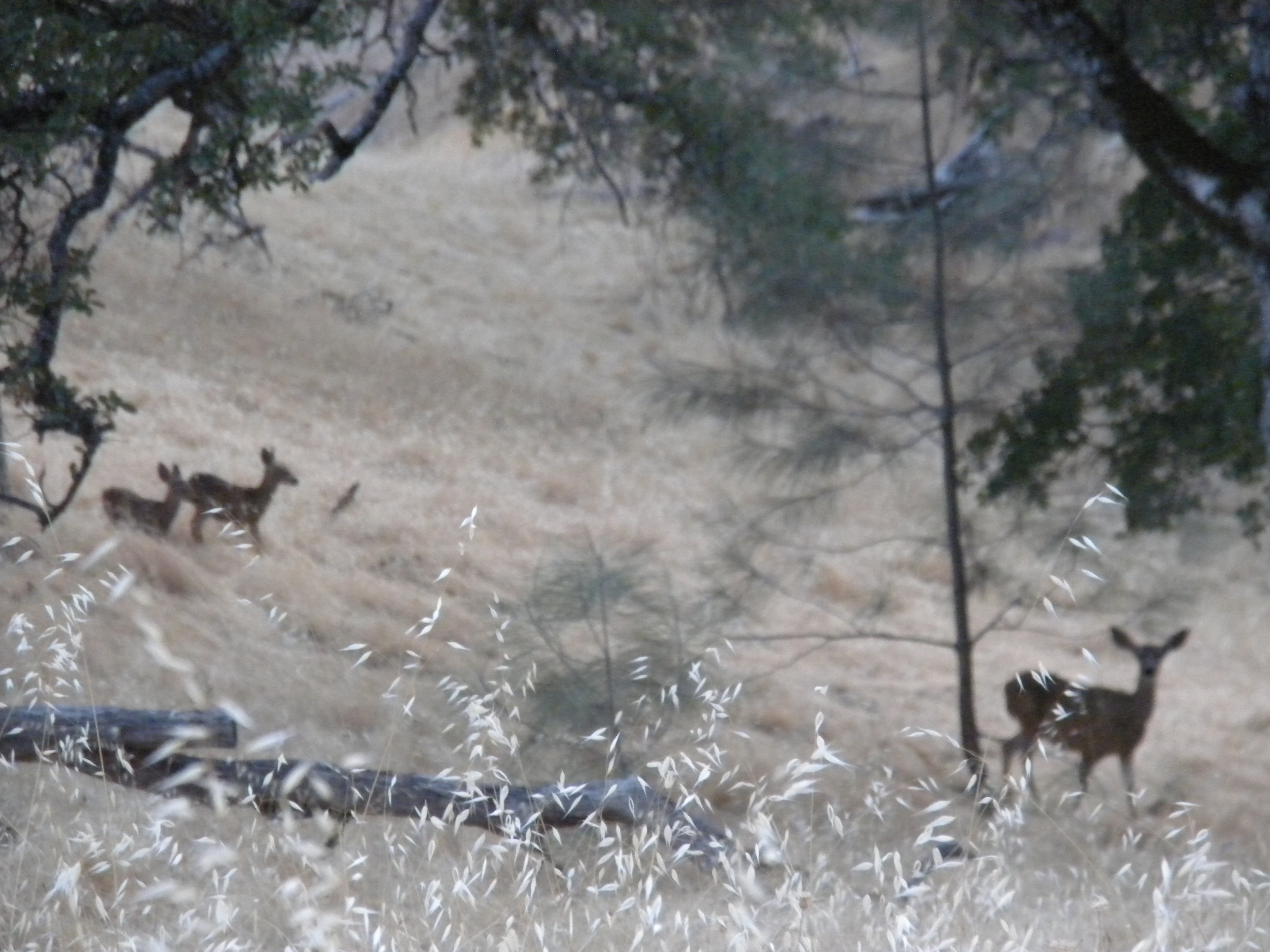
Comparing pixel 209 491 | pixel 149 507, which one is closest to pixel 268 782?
pixel 209 491

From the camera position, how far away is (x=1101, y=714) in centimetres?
899

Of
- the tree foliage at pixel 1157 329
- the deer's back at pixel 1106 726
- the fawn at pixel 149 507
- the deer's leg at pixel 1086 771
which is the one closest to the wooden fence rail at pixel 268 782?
the deer's leg at pixel 1086 771

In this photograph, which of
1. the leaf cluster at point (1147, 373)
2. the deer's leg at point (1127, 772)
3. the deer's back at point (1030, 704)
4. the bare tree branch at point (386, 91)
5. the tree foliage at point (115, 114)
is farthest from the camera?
the leaf cluster at point (1147, 373)

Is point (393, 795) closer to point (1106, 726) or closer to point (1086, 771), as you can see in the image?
point (1086, 771)

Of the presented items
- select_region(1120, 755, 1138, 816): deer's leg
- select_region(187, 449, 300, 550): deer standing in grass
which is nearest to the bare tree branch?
select_region(187, 449, 300, 550): deer standing in grass

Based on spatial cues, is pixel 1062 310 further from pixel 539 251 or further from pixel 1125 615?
pixel 539 251

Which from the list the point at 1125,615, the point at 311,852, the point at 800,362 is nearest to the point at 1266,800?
the point at 1125,615

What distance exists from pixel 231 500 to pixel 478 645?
2.05 m

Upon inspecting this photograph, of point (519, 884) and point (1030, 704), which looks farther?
point (1030, 704)

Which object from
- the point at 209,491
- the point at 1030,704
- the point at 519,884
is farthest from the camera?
the point at 209,491

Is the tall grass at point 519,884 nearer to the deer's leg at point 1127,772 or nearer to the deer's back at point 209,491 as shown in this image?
the deer's leg at point 1127,772

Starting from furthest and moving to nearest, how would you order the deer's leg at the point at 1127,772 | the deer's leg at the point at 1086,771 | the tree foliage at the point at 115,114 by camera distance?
the deer's leg at the point at 1127,772 < the deer's leg at the point at 1086,771 < the tree foliage at the point at 115,114

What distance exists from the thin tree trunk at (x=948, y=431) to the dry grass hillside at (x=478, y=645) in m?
0.53

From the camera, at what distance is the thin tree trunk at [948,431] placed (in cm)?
879
